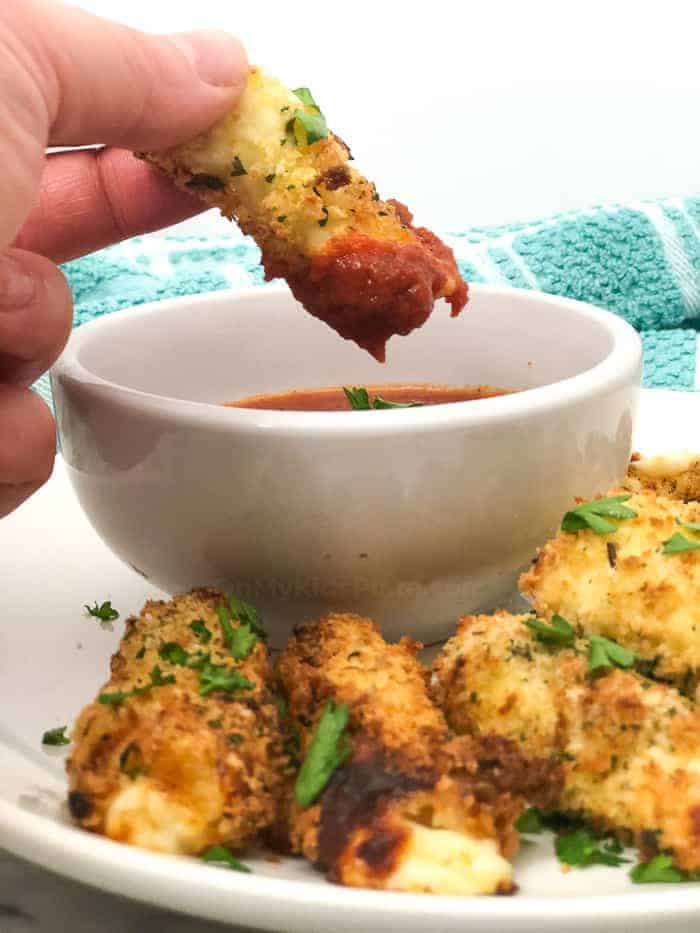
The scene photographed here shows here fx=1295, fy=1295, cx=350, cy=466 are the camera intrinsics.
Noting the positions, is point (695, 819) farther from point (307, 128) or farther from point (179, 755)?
point (307, 128)

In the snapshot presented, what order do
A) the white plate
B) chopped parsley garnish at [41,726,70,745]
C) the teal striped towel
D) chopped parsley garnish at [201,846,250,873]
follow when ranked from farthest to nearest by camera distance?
the teal striped towel, chopped parsley garnish at [41,726,70,745], chopped parsley garnish at [201,846,250,873], the white plate

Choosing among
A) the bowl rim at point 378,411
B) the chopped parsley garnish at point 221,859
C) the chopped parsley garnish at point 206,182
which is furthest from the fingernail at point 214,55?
the chopped parsley garnish at point 221,859

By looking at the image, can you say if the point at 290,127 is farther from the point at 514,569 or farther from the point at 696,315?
the point at 696,315

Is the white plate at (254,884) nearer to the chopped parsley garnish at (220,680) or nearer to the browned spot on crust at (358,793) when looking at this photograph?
the browned spot on crust at (358,793)

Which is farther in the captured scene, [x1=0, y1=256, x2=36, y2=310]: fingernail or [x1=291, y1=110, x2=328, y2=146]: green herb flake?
[x1=0, y1=256, x2=36, y2=310]: fingernail

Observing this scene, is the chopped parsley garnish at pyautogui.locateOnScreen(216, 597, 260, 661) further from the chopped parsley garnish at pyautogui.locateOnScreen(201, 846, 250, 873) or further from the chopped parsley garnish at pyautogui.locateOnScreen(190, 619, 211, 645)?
the chopped parsley garnish at pyautogui.locateOnScreen(201, 846, 250, 873)

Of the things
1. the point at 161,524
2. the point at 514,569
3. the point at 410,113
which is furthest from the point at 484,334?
the point at 410,113

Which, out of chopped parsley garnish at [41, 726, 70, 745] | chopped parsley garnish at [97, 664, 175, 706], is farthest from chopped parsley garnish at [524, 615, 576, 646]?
chopped parsley garnish at [41, 726, 70, 745]
